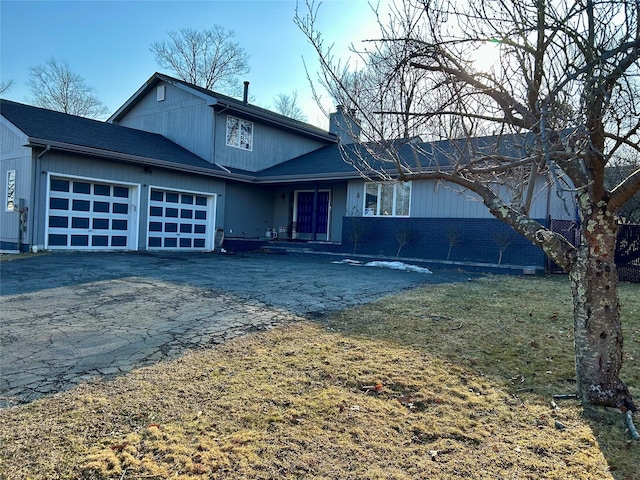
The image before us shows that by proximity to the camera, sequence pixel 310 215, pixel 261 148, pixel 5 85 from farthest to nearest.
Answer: pixel 5 85 → pixel 261 148 → pixel 310 215

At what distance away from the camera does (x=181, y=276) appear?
27.2 ft

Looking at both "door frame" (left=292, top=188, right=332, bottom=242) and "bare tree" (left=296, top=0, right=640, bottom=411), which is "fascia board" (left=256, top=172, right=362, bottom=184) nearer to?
"door frame" (left=292, top=188, right=332, bottom=242)

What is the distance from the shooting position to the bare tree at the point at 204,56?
105 feet

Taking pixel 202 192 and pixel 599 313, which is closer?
pixel 599 313

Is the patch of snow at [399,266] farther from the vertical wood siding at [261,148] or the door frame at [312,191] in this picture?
the vertical wood siding at [261,148]

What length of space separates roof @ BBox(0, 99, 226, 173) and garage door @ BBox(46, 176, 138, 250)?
106 centimetres

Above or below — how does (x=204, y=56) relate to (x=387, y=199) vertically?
above

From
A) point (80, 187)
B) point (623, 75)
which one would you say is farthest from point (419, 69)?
point (80, 187)

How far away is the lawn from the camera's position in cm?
218

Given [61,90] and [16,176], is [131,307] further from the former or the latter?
[61,90]

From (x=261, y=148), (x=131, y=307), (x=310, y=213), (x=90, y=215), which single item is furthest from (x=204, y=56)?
(x=131, y=307)

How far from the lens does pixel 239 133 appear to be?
17.5m

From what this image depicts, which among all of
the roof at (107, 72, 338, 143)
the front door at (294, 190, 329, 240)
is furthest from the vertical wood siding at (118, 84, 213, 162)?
the front door at (294, 190, 329, 240)

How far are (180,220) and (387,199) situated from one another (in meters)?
7.33
